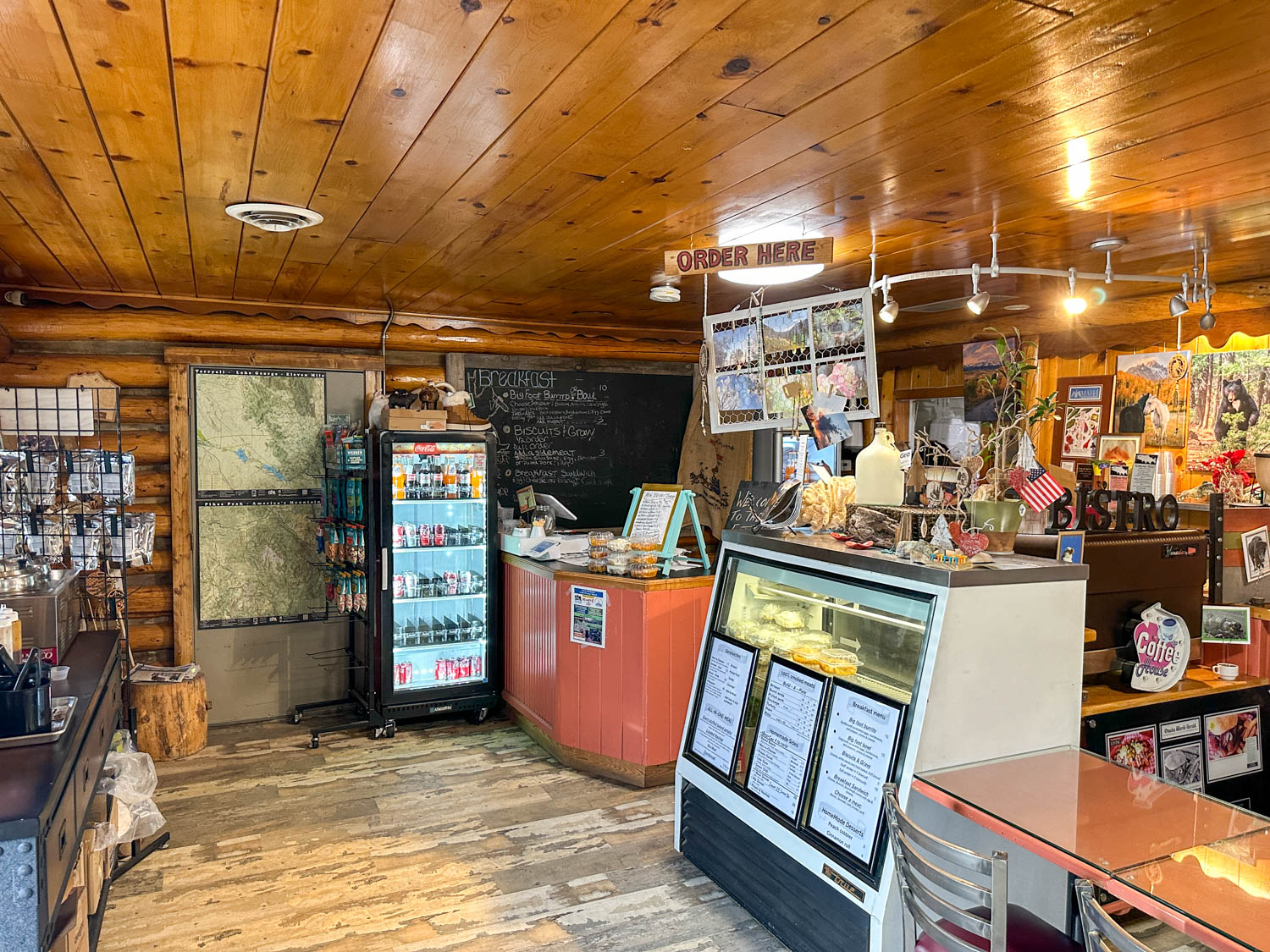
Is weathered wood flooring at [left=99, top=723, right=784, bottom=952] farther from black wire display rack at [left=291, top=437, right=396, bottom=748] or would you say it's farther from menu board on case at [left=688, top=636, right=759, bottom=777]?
menu board on case at [left=688, top=636, right=759, bottom=777]

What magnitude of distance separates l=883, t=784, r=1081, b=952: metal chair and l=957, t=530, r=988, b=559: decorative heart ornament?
0.80 metres

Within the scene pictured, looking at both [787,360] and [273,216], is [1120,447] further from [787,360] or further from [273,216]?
[273,216]

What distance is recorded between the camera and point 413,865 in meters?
3.63

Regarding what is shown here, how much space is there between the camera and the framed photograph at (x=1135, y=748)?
3.16m

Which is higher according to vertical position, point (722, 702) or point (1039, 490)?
point (1039, 490)

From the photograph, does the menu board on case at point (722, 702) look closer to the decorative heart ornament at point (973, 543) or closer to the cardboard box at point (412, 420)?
the decorative heart ornament at point (973, 543)

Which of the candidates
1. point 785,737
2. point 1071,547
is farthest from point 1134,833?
point 1071,547

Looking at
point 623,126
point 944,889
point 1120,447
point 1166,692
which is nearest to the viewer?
point 944,889

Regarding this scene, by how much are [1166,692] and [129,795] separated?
3861 millimetres

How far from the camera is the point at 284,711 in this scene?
562 centimetres

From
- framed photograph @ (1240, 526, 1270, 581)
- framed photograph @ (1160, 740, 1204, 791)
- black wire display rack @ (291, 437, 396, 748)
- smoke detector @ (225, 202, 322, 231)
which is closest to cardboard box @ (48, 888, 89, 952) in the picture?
smoke detector @ (225, 202, 322, 231)

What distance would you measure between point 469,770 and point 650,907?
1.67m

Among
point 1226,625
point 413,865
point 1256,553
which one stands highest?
point 1256,553

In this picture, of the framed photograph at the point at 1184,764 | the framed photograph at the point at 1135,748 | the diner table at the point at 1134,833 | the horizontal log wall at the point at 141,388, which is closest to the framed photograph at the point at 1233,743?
the framed photograph at the point at 1184,764
